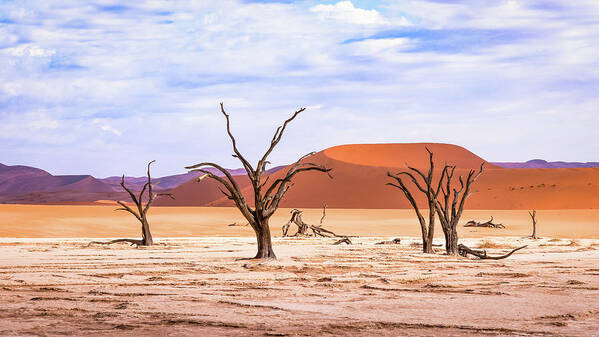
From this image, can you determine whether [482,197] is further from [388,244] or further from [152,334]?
[152,334]

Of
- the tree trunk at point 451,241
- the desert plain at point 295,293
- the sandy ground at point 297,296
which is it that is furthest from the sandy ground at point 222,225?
the sandy ground at point 297,296

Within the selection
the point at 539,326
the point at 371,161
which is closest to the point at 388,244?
the point at 539,326

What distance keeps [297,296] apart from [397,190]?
68588mm

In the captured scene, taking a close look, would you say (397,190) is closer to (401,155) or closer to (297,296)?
(401,155)

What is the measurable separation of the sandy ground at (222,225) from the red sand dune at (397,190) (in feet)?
58.0

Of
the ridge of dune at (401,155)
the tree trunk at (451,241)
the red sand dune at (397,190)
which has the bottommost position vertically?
the tree trunk at (451,241)

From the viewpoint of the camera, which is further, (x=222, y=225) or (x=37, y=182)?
(x=37, y=182)

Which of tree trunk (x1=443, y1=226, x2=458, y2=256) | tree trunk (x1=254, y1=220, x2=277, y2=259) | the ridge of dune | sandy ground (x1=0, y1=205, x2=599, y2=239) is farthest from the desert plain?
the ridge of dune

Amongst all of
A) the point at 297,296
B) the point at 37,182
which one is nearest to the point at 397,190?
the point at 297,296

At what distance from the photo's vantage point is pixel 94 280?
35.5ft

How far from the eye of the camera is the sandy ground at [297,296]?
6855 mm

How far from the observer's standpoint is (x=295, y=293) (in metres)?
9.48

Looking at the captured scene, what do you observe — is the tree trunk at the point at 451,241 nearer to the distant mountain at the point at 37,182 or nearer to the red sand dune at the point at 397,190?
the red sand dune at the point at 397,190

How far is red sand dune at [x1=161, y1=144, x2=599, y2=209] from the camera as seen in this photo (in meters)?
63.5
